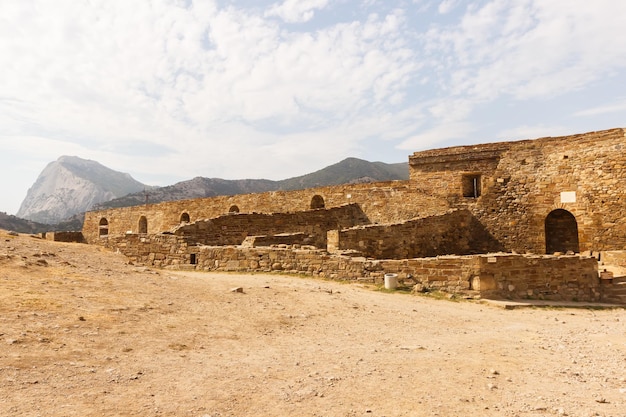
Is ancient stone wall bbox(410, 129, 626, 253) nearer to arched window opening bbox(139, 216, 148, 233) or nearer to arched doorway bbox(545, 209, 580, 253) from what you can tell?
arched doorway bbox(545, 209, 580, 253)

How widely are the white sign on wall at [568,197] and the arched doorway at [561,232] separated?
29.4 inches

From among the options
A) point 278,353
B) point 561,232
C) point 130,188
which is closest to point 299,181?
point 561,232

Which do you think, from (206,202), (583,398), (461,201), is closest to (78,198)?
(206,202)

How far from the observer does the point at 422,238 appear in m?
15.7

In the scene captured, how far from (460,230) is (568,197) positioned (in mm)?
4255

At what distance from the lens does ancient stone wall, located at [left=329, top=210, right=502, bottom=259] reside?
13461mm

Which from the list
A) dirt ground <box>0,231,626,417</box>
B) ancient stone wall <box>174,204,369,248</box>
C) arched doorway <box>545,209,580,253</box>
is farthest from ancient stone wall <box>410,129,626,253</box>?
dirt ground <box>0,231,626,417</box>

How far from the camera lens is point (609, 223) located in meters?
14.9

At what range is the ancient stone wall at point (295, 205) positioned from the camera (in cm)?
1959

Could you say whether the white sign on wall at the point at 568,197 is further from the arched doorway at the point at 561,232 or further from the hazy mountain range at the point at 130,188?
the hazy mountain range at the point at 130,188

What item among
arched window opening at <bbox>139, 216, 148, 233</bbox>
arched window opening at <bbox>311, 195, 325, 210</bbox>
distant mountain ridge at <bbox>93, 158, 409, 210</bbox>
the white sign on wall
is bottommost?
arched window opening at <bbox>139, 216, 148, 233</bbox>

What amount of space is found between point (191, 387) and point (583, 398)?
3838 mm

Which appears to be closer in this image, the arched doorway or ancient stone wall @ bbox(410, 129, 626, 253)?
ancient stone wall @ bbox(410, 129, 626, 253)

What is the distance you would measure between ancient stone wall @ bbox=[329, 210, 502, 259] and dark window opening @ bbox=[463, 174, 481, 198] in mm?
1229
